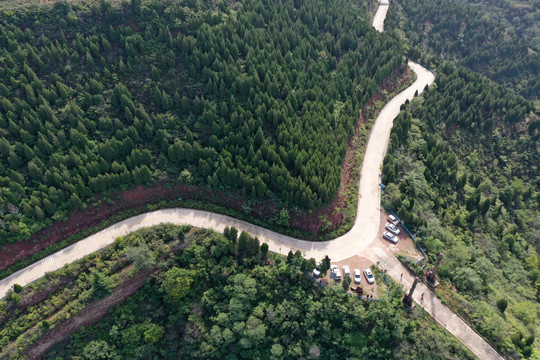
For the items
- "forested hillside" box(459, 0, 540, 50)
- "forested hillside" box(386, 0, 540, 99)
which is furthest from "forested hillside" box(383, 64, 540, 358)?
"forested hillside" box(459, 0, 540, 50)

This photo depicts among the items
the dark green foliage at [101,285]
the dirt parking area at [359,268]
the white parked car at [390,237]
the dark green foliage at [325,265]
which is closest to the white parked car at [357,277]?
the dirt parking area at [359,268]

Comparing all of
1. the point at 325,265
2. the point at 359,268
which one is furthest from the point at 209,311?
the point at 359,268

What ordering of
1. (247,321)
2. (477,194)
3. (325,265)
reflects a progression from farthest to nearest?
(477,194), (325,265), (247,321)

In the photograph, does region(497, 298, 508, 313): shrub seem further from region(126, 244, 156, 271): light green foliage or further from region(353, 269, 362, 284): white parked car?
region(126, 244, 156, 271): light green foliage

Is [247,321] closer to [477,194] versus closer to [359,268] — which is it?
[359,268]

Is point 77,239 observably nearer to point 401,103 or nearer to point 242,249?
point 242,249

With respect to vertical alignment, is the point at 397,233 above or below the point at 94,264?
above

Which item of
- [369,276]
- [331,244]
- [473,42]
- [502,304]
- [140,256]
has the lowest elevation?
[331,244]

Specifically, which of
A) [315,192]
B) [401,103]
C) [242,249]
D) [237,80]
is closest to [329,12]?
[401,103]
